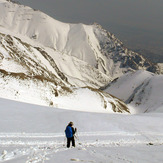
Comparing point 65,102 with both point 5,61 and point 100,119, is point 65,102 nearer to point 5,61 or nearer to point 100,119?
point 100,119

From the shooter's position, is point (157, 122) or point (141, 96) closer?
point (157, 122)

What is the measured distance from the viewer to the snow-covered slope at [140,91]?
89.1 meters

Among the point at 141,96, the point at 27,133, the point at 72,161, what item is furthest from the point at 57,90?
the point at 141,96

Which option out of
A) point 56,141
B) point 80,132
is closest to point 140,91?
point 80,132

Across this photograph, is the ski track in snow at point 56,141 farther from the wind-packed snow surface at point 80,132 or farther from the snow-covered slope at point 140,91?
the snow-covered slope at point 140,91

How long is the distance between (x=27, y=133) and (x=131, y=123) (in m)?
14.9

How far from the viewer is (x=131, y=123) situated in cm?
2384

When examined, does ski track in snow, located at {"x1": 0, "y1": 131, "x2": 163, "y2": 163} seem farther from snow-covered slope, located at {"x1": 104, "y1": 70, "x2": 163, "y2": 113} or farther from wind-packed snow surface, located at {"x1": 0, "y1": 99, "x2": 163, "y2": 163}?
snow-covered slope, located at {"x1": 104, "y1": 70, "x2": 163, "y2": 113}

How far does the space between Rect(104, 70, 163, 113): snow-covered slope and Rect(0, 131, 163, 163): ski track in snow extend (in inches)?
2394

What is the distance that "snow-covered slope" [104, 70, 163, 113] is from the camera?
89088 millimetres

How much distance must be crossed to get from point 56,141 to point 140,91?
344 feet

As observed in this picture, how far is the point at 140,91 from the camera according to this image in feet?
364

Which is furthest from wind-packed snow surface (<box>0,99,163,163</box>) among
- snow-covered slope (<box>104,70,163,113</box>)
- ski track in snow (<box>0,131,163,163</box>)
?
snow-covered slope (<box>104,70,163,113</box>)

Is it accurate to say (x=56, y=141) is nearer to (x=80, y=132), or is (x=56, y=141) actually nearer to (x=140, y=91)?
(x=80, y=132)
